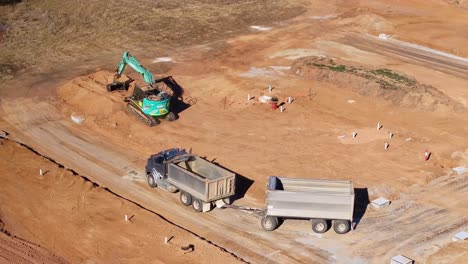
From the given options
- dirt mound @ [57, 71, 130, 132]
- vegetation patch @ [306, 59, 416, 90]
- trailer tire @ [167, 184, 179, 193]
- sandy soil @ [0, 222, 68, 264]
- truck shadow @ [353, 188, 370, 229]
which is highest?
sandy soil @ [0, 222, 68, 264]

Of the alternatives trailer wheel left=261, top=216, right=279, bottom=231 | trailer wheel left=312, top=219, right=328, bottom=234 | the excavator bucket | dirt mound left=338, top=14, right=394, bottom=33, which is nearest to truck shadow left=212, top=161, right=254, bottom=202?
trailer wheel left=261, top=216, right=279, bottom=231

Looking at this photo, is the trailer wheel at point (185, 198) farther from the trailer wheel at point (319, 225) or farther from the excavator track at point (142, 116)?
the excavator track at point (142, 116)

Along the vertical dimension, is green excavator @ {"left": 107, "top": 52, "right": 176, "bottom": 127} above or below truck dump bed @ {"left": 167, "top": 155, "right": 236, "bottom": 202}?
below

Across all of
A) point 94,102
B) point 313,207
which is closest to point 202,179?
point 313,207

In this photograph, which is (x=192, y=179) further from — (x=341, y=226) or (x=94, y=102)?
(x=94, y=102)

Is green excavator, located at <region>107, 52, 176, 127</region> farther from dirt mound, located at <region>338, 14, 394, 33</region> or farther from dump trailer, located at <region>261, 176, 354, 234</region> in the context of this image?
dirt mound, located at <region>338, 14, 394, 33</region>
